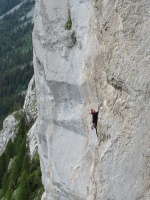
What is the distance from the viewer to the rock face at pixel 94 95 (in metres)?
16.7

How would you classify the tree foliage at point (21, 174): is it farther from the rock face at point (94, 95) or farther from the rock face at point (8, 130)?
the rock face at point (94, 95)

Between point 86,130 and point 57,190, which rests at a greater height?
point 86,130

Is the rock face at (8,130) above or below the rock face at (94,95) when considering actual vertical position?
below

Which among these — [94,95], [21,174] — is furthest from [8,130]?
[94,95]

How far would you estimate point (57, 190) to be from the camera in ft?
89.4

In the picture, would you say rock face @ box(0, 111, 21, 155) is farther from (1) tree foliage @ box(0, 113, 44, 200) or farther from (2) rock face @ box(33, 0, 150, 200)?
(2) rock face @ box(33, 0, 150, 200)

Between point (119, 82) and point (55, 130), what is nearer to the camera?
point (119, 82)

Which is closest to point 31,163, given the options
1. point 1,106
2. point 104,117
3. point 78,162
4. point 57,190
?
point 57,190

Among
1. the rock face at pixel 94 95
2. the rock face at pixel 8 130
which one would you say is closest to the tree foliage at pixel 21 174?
the rock face at pixel 8 130

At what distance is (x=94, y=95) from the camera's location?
20656 millimetres

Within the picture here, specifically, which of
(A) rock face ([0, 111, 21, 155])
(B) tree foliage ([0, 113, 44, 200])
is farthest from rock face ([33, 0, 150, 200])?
(A) rock face ([0, 111, 21, 155])

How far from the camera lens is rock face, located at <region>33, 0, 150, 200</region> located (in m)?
16.7

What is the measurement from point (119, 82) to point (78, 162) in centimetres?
832

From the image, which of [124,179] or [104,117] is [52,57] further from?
[124,179]
